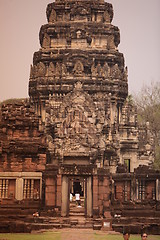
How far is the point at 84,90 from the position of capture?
75.7ft

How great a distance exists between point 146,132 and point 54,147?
196 inches

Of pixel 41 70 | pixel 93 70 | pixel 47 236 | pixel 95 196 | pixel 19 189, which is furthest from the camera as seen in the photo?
pixel 41 70

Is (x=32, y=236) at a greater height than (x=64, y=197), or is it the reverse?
(x=64, y=197)

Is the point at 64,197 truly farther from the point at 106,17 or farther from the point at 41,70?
the point at 106,17

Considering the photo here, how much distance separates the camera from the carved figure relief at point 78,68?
23.5 m

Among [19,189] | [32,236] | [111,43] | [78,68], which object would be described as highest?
[111,43]

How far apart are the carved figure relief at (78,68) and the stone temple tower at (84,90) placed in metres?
0.02

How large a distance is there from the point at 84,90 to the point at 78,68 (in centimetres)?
120

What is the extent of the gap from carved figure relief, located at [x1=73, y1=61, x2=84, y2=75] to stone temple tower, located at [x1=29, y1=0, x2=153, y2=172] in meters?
0.02

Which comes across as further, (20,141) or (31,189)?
(20,141)

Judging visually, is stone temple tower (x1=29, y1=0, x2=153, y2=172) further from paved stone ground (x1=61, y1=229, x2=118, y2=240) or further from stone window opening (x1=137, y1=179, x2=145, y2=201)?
paved stone ground (x1=61, y1=229, x2=118, y2=240)

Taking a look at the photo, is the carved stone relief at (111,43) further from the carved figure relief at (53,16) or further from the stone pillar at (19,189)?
the stone pillar at (19,189)

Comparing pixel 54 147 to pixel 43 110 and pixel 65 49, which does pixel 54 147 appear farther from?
pixel 65 49

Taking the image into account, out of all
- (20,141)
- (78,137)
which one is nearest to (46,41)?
(78,137)
